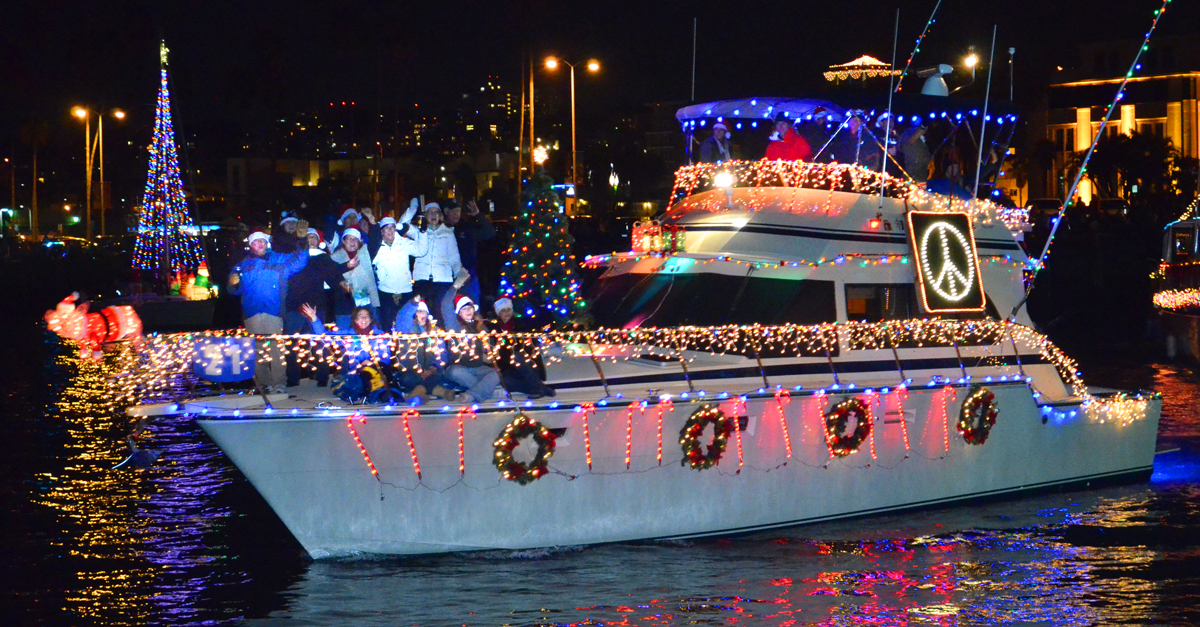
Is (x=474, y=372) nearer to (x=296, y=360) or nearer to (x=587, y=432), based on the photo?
(x=587, y=432)

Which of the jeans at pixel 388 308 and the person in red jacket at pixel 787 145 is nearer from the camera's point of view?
the jeans at pixel 388 308

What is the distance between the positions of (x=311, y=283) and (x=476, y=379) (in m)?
1.87

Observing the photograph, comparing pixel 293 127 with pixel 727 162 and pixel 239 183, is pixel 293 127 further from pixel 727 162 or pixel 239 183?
pixel 727 162

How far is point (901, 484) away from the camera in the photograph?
12.7m

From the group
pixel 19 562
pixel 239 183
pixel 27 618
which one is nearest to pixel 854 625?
pixel 27 618

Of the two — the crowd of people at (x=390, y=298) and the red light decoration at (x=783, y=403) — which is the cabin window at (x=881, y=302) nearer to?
the red light decoration at (x=783, y=403)

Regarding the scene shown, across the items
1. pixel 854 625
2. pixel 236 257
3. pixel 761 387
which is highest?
pixel 236 257

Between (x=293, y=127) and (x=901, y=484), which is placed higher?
(x=293, y=127)

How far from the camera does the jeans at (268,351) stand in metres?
10.6

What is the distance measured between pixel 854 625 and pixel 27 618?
240 inches

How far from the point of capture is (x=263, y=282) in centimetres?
1168

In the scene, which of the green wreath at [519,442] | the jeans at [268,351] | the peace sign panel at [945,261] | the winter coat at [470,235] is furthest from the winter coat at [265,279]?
the peace sign panel at [945,261]

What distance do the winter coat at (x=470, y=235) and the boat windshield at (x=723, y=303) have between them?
5.20 feet

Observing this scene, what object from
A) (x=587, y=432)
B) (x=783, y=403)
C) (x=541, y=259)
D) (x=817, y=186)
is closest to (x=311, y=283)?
(x=587, y=432)
